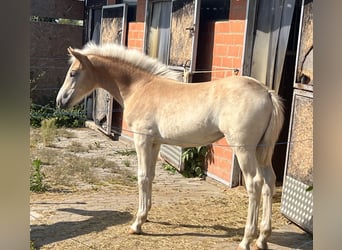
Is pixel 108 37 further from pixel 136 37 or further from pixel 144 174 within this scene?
pixel 144 174

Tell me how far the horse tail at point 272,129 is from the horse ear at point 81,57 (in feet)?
3.40

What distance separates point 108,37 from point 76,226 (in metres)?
1.16

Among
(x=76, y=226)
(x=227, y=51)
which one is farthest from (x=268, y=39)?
(x=76, y=226)

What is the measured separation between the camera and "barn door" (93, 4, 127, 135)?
8.25ft

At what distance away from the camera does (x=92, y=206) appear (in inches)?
118

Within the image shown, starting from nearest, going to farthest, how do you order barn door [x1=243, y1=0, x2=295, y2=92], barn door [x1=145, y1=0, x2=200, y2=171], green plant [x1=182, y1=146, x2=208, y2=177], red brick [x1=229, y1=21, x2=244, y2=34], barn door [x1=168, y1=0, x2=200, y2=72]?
barn door [x1=243, y1=0, x2=295, y2=92] < red brick [x1=229, y1=21, x2=244, y2=34] < barn door [x1=145, y1=0, x2=200, y2=171] < barn door [x1=168, y1=0, x2=200, y2=72] < green plant [x1=182, y1=146, x2=208, y2=177]

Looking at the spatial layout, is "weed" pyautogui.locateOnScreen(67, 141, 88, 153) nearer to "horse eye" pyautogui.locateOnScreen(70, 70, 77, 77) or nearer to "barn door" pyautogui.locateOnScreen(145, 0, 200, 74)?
"horse eye" pyautogui.locateOnScreen(70, 70, 77, 77)

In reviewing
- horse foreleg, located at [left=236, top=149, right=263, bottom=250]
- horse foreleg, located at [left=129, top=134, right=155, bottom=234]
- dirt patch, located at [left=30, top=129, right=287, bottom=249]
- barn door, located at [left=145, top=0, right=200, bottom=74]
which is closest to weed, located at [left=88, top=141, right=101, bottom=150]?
dirt patch, located at [left=30, top=129, right=287, bottom=249]

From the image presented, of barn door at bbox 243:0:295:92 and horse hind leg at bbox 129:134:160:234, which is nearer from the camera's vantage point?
horse hind leg at bbox 129:134:160:234

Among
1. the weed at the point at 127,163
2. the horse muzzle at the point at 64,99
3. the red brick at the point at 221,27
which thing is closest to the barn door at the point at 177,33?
the red brick at the point at 221,27

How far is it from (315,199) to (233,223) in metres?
1.34

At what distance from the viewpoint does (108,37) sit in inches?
106

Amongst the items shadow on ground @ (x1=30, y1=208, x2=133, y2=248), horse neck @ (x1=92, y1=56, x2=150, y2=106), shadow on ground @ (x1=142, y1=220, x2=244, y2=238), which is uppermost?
horse neck @ (x1=92, y1=56, x2=150, y2=106)

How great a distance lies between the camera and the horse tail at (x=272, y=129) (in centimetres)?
226
